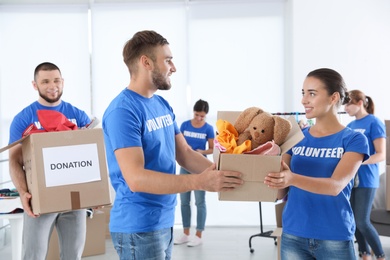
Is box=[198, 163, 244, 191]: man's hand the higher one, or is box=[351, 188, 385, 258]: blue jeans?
box=[198, 163, 244, 191]: man's hand

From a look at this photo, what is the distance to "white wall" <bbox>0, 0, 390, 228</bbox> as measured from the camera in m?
5.93

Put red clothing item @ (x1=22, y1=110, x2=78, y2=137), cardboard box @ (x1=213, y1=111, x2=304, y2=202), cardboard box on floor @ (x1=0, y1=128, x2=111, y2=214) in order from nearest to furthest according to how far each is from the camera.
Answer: cardboard box @ (x1=213, y1=111, x2=304, y2=202), cardboard box on floor @ (x1=0, y1=128, x2=111, y2=214), red clothing item @ (x1=22, y1=110, x2=78, y2=137)

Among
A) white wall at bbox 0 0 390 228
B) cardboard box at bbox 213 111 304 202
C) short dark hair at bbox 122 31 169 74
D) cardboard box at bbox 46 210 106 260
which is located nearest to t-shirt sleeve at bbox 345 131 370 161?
cardboard box at bbox 213 111 304 202

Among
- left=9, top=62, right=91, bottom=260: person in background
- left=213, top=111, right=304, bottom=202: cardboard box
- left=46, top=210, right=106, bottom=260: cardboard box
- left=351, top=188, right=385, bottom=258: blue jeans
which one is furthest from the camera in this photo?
left=46, top=210, right=106, bottom=260: cardboard box

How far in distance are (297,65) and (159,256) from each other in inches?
168

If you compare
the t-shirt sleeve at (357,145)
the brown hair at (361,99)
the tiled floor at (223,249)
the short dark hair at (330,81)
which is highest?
the short dark hair at (330,81)

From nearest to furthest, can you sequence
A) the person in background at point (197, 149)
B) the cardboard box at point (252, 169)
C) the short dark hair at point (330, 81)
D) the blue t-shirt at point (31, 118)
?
the cardboard box at point (252, 169), the short dark hair at point (330, 81), the blue t-shirt at point (31, 118), the person in background at point (197, 149)

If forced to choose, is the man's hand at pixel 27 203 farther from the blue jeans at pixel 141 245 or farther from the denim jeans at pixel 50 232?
the blue jeans at pixel 141 245

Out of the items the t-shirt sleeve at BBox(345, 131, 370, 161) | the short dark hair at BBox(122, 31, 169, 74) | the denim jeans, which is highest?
the short dark hair at BBox(122, 31, 169, 74)

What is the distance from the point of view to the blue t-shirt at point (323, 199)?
5.99 feet

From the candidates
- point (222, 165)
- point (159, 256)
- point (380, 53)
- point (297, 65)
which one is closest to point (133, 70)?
point (222, 165)

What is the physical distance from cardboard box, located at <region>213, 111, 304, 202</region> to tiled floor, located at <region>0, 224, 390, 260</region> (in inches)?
114

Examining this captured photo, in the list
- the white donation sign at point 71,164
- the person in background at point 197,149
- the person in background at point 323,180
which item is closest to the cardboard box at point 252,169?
the person in background at point 323,180

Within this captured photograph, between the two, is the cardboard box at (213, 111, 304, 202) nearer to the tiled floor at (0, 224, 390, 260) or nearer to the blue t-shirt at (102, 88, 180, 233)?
the blue t-shirt at (102, 88, 180, 233)
